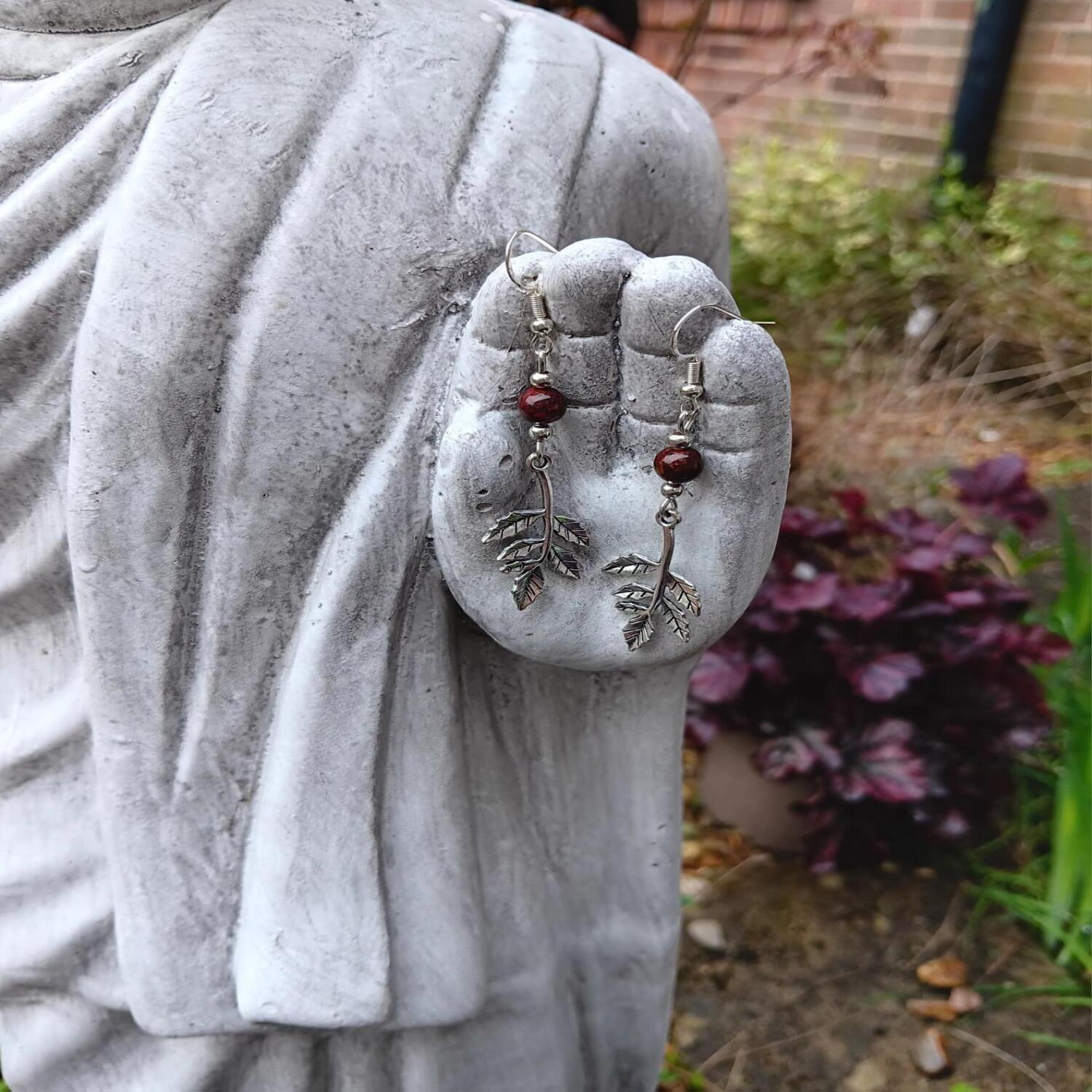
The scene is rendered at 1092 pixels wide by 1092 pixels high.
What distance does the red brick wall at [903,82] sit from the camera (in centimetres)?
403

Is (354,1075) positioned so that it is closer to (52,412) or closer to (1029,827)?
(52,412)

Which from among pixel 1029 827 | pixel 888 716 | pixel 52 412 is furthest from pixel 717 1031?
pixel 52 412

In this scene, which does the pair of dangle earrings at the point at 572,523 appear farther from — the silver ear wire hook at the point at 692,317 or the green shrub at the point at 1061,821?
the green shrub at the point at 1061,821

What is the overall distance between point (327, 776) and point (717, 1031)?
56.9 inches

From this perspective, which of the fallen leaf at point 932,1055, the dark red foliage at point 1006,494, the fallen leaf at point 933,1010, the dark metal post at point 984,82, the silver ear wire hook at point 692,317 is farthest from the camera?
the dark metal post at point 984,82

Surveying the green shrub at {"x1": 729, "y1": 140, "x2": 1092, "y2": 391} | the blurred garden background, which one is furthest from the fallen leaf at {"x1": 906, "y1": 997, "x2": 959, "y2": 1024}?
the green shrub at {"x1": 729, "y1": 140, "x2": 1092, "y2": 391}

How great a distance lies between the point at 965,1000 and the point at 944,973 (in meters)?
0.06

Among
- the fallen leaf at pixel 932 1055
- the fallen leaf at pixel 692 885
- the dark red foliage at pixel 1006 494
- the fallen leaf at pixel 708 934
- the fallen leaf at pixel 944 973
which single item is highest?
the dark red foliage at pixel 1006 494

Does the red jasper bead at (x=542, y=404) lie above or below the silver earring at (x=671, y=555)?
above

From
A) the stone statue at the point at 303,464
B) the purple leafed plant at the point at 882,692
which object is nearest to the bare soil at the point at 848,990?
the purple leafed plant at the point at 882,692

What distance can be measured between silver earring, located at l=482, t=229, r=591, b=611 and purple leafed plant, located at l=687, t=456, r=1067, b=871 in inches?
60.5

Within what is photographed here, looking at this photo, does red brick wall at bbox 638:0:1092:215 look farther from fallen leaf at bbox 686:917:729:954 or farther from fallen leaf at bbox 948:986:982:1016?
fallen leaf at bbox 948:986:982:1016

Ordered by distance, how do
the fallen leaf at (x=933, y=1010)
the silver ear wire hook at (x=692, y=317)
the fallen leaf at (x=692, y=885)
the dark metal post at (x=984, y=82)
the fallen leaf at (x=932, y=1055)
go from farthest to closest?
the dark metal post at (x=984, y=82) < the fallen leaf at (x=692, y=885) < the fallen leaf at (x=933, y=1010) < the fallen leaf at (x=932, y=1055) < the silver ear wire hook at (x=692, y=317)

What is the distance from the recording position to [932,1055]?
1889 mm
